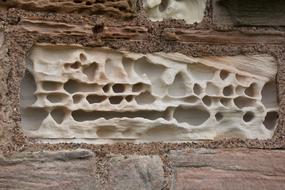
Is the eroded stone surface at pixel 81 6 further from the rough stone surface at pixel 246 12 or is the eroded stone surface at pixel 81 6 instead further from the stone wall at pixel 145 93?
the rough stone surface at pixel 246 12

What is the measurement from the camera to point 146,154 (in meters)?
1.67

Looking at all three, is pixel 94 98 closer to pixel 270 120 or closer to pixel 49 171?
pixel 49 171

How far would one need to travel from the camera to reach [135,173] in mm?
1643

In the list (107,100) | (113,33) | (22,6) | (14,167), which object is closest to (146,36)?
(113,33)

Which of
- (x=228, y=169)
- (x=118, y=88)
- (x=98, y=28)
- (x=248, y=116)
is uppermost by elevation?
(x=98, y=28)

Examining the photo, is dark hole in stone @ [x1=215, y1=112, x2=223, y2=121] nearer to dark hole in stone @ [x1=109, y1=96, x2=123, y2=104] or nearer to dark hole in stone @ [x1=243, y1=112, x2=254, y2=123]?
dark hole in stone @ [x1=243, y1=112, x2=254, y2=123]

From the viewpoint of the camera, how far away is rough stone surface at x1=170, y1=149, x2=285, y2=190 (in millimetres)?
1679

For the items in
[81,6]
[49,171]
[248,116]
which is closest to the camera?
[49,171]

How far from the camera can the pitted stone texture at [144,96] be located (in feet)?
5.35

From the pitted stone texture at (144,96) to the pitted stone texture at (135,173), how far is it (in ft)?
0.20

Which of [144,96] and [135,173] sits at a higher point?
[144,96]

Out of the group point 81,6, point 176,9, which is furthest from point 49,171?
point 176,9

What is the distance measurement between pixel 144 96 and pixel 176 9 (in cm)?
25

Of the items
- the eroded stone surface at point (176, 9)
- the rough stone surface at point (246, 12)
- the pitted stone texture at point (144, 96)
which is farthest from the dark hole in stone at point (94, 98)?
the rough stone surface at point (246, 12)
